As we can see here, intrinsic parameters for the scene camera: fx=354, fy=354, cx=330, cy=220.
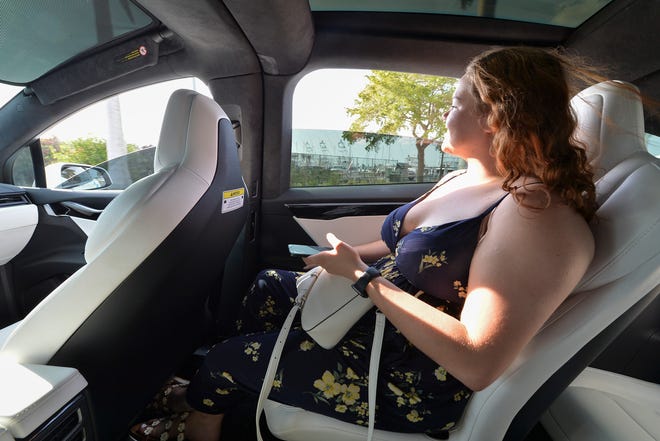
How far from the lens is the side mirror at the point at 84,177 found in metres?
2.29

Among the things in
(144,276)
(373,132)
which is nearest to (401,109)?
(373,132)

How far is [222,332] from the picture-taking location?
6.28ft

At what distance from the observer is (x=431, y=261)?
36.3 inches

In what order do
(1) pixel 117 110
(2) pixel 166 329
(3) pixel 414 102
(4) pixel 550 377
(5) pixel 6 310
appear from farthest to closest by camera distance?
(1) pixel 117 110 < (3) pixel 414 102 < (5) pixel 6 310 < (2) pixel 166 329 < (4) pixel 550 377

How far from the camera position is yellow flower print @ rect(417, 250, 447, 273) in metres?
0.91

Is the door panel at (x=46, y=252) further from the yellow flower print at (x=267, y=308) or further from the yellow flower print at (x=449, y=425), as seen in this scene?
the yellow flower print at (x=449, y=425)

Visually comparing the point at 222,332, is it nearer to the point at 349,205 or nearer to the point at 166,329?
the point at 166,329

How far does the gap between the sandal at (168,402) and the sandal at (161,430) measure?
0.19 feet

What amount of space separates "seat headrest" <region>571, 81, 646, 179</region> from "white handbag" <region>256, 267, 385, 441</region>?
0.76 meters

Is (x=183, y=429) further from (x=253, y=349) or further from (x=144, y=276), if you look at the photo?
(x=144, y=276)

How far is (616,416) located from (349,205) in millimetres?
1492

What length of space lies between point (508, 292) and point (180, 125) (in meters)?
0.95

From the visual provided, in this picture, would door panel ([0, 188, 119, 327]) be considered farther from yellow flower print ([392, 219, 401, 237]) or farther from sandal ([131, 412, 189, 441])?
yellow flower print ([392, 219, 401, 237])

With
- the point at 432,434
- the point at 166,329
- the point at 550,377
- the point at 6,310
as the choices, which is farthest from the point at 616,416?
the point at 6,310
